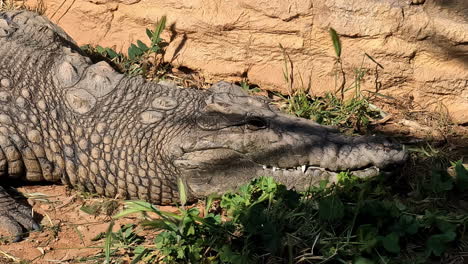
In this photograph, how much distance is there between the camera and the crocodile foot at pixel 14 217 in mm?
3625

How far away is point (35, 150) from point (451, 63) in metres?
2.74

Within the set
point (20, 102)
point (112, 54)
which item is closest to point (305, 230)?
point (20, 102)

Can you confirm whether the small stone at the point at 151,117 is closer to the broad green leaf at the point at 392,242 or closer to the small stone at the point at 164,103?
the small stone at the point at 164,103

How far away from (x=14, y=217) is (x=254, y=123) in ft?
4.84

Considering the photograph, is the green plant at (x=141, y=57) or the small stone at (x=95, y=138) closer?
the small stone at (x=95, y=138)

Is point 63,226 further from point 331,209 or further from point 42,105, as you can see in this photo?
point 331,209

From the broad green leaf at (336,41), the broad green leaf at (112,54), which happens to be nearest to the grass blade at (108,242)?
the broad green leaf at (336,41)

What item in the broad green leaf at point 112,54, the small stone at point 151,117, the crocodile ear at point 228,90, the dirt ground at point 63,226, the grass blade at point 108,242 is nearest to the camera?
the grass blade at point 108,242

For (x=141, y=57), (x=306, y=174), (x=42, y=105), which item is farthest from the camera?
(x=141, y=57)

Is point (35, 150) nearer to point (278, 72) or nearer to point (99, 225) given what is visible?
point (99, 225)

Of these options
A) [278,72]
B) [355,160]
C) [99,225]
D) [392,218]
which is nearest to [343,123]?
[278,72]

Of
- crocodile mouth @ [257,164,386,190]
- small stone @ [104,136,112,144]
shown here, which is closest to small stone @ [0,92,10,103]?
small stone @ [104,136,112,144]

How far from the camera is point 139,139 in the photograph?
3.94 m

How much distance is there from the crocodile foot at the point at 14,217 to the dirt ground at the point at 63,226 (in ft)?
0.16
